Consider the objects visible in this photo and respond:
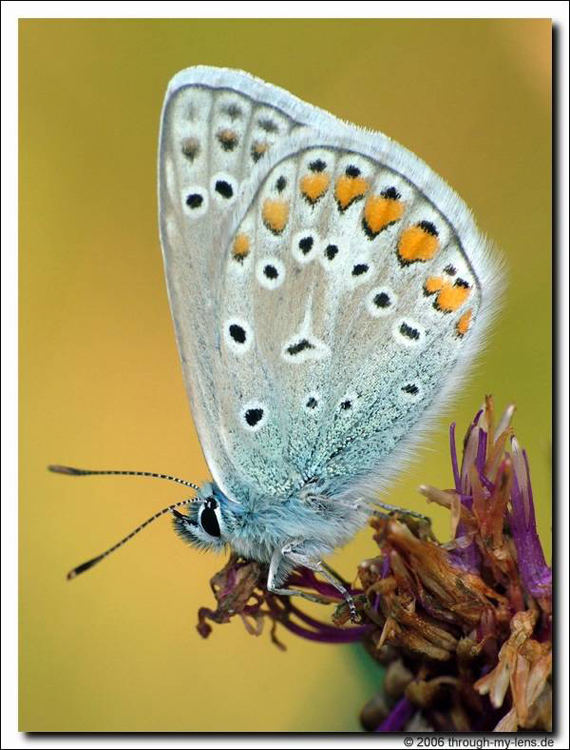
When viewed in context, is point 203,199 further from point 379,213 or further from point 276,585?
point 276,585

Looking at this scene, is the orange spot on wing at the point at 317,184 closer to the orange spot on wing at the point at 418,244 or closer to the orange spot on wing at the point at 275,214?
the orange spot on wing at the point at 275,214

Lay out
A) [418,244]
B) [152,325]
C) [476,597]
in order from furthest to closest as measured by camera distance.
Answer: [152,325], [418,244], [476,597]

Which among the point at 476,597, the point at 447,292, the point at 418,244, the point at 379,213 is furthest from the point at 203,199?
the point at 476,597

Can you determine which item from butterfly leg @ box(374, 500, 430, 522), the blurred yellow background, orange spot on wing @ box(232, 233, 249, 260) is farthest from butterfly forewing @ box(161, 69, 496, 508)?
the blurred yellow background

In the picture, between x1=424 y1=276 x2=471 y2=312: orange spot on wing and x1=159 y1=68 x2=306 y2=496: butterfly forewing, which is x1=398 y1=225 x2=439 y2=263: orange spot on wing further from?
x1=159 y1=68 x2=306 y2=496: butterfly forewing

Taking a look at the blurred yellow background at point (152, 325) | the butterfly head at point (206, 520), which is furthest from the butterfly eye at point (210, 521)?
the blurred yellow background at point (152, 325)

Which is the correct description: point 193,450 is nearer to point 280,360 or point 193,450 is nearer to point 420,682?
point 280,360
